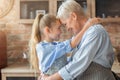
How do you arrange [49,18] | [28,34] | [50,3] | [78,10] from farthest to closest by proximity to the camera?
[28,34], [50,3], [49,18], [78,10]

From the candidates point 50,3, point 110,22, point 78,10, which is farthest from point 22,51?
point 78,10

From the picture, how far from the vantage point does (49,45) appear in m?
1.80

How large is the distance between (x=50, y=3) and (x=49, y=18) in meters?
1.79

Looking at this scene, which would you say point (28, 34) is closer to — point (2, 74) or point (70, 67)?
point (2, 74)

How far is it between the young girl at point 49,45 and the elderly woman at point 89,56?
9cm

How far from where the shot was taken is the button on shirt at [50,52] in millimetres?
1751

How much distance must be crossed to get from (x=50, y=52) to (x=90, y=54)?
32 cm

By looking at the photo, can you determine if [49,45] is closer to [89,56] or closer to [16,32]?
[89,56]

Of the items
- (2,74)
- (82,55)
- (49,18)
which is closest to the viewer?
(82,55)

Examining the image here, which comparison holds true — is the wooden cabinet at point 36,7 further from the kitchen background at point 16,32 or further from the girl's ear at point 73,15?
the girl's ear at point 73,15

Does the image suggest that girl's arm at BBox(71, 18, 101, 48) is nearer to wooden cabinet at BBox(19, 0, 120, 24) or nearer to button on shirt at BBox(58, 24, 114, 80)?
button on shirt at BBox(58, 24, 114, 80)

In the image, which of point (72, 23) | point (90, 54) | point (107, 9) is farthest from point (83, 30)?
point (107, 9)

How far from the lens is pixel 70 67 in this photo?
62.4 inches

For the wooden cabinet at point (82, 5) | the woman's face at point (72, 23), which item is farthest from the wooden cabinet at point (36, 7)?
the woman's face at point (72, 23)
